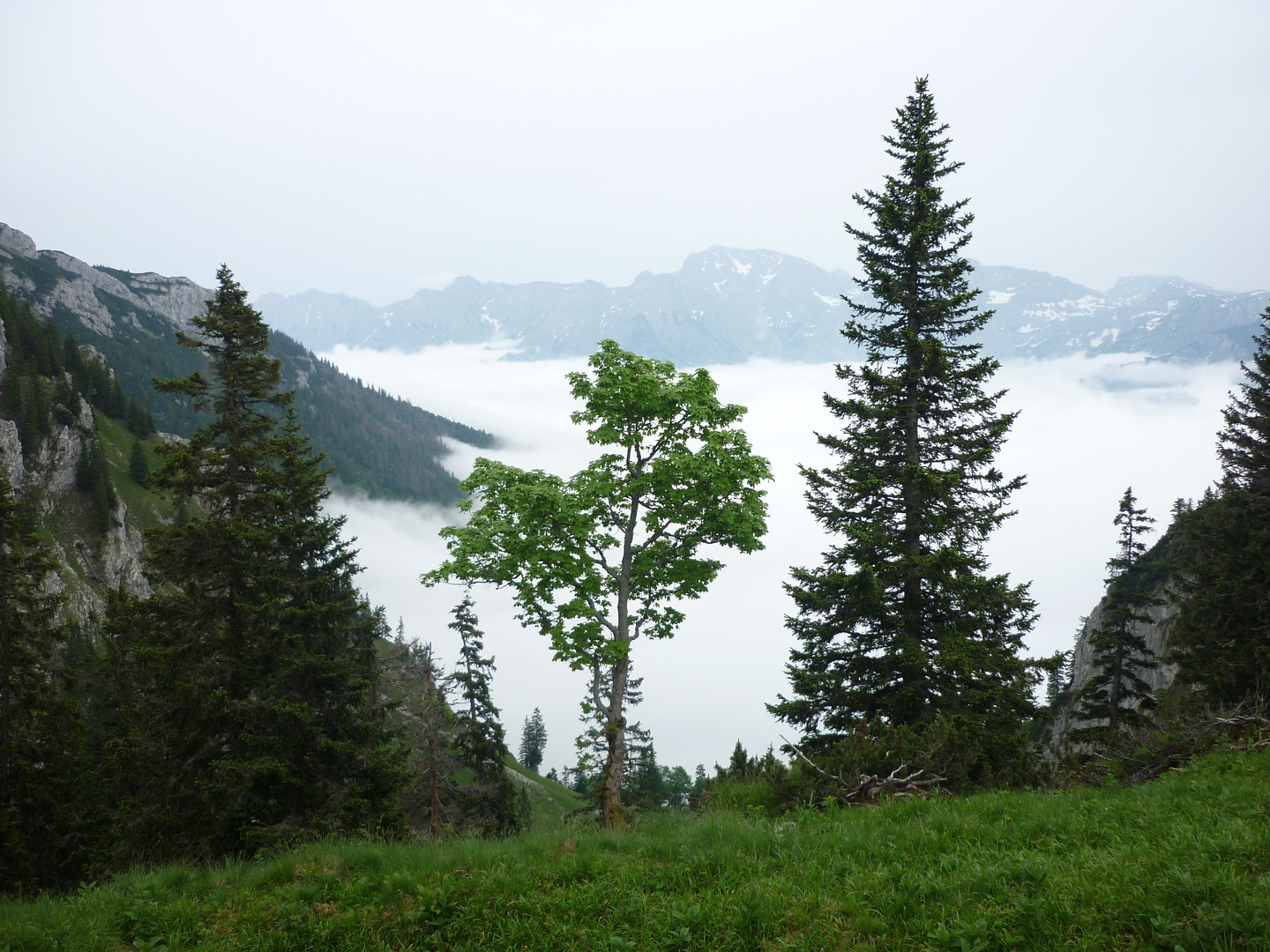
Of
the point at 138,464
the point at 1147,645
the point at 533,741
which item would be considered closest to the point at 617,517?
the point at 1147,645

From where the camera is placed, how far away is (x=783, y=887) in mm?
6664

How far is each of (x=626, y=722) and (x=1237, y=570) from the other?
67.3 feet

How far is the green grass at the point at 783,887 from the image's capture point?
541 cm

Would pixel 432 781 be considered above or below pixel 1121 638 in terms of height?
below

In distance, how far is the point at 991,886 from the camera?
6.01 m

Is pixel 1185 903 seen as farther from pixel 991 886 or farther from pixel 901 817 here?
pixel 901 817

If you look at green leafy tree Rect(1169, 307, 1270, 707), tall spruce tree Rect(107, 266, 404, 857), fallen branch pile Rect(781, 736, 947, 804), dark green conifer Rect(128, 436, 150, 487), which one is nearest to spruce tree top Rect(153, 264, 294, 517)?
tall spruce tree Rect(107, 266, 404, 857)

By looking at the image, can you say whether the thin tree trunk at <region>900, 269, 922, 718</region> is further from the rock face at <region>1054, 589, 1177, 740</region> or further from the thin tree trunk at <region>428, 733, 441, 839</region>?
the rock face at <region>1054, 589, 1177, 740</region>

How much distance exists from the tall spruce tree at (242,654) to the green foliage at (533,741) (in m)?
97.7

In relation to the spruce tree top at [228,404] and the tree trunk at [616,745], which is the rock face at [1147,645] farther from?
the spruce tree top at [228,404]

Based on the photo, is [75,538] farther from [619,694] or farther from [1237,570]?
[1237,570]

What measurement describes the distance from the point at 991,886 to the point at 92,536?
137 m

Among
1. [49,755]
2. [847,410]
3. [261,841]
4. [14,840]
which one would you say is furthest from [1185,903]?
[49,755]

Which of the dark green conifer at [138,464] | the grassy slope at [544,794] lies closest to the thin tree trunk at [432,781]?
the grassy slope at [544,794]
